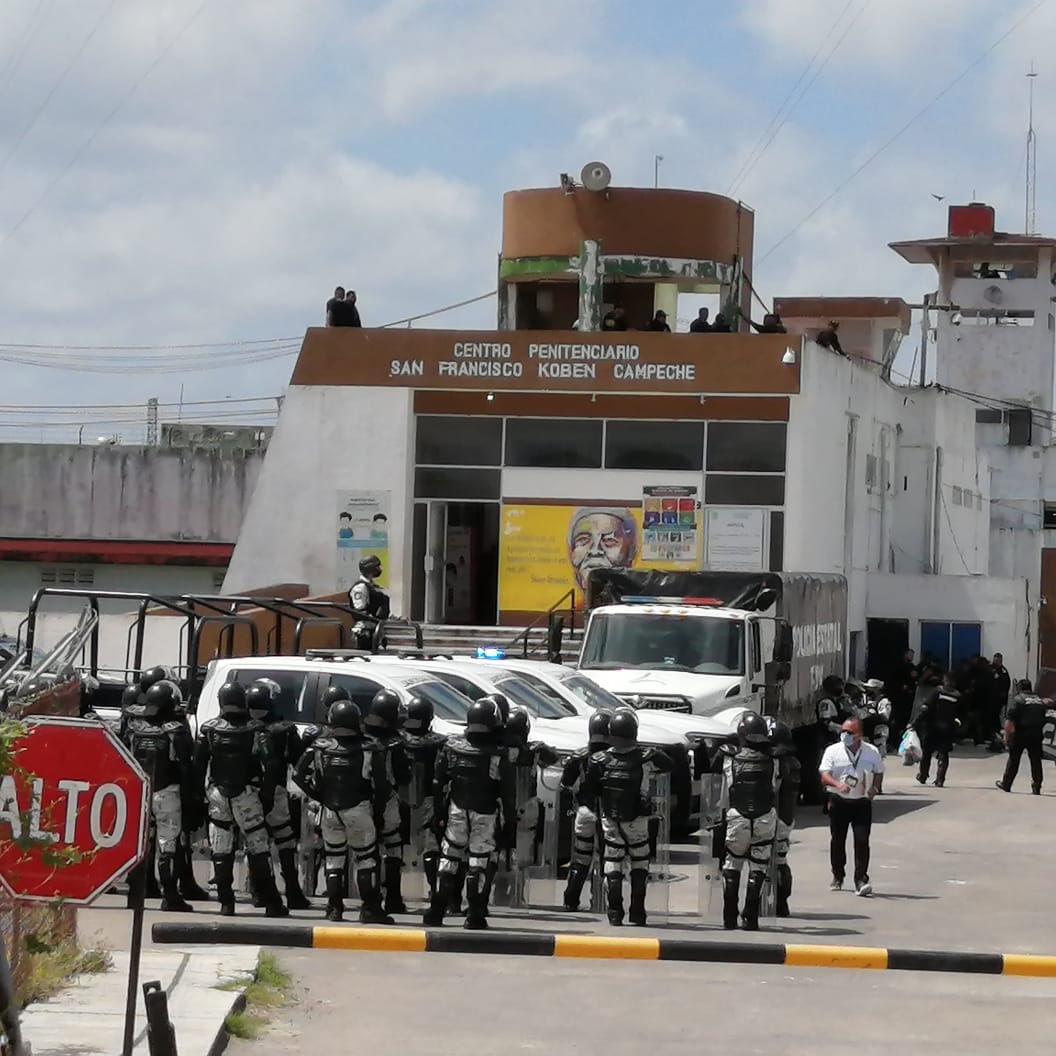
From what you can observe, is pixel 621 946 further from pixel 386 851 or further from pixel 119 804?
pixel 119 804

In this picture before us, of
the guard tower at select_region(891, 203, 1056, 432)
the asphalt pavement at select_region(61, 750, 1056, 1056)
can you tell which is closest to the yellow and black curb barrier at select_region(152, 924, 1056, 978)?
the asphalt pavement at select_region(61, 750, 1056, 1056)

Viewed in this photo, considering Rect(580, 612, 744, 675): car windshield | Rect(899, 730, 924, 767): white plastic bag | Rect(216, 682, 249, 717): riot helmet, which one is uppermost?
Rect(580, 612, 744, 675): car windshield

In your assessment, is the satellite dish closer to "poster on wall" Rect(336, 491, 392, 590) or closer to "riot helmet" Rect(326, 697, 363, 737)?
"poster on wall" Rect(336, 491, 392, 590)

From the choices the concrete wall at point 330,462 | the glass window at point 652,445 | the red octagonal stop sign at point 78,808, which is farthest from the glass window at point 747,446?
the red octagonal stop sign at point 78,808

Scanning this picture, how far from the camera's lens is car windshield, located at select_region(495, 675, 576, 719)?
68.1 ft

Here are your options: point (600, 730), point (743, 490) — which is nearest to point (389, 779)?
point (600, 730)

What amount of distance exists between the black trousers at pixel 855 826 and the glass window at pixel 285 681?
15.0ft

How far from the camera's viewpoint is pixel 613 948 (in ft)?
46.5

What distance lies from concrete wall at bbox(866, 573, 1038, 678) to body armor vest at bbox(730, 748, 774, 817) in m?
26.0

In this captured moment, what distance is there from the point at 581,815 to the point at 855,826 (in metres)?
3.12

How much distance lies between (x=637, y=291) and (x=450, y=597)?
7748 millimetres

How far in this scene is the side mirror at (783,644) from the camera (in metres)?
25.1

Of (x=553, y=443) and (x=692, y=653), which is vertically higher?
(x=553, y=443)

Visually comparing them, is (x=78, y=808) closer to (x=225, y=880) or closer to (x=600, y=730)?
(x=225, y=880)
